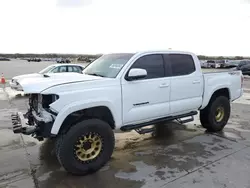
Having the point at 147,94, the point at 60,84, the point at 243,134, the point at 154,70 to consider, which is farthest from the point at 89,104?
the point at 243,134

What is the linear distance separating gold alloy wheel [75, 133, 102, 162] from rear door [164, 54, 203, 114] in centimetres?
177

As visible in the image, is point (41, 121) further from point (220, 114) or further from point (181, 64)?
point (220, 114)

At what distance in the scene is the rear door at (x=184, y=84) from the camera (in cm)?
506

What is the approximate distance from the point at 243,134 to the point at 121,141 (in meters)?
3.02

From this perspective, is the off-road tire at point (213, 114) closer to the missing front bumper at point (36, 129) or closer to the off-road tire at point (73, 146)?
the off-road tire at point (73, 146)

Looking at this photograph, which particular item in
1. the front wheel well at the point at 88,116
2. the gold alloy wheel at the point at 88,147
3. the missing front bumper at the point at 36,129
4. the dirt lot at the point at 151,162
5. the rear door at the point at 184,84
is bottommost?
the dirt lot at the point at 151,162

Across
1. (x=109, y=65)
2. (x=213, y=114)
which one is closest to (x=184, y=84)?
(x=213, y=114)

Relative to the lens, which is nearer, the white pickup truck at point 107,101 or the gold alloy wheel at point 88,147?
the white pickup truck at point 107,101

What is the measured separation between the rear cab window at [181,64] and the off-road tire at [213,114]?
3.74ft

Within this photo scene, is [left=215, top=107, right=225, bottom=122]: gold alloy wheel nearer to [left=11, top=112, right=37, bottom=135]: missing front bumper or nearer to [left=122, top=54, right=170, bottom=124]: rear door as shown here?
[left=122, top=54, right=170, bottom=124]: rear door

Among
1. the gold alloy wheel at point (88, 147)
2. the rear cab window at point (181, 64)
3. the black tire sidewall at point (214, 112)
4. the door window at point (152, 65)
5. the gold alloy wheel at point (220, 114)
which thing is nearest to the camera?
the gold alloy wheel at point (88, 147)

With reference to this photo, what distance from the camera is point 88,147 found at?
399 cm

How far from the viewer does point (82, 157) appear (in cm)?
394

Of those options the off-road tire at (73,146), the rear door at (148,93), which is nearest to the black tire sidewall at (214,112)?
the rear door at (148,93)
